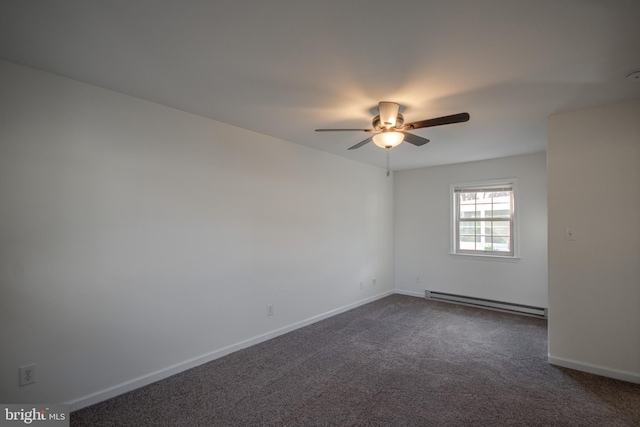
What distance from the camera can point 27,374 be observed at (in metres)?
2.08

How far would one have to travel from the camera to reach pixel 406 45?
1.88 metres

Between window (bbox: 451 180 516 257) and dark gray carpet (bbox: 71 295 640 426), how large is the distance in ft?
5.50

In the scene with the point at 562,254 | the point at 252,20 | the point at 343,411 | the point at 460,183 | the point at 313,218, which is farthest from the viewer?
the point at 460,183

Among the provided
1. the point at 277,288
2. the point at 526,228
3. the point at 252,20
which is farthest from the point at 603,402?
the point at 252,20

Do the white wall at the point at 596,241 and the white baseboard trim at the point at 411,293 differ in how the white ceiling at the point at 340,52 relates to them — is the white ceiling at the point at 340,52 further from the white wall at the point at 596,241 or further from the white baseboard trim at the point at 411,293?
the white baseboard trim at the point at 411,293

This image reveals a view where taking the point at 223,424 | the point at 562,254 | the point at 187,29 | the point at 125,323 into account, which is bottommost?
the point at 223,424

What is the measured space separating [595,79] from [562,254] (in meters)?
1.58

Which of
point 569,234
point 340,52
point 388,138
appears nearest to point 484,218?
point 569,234

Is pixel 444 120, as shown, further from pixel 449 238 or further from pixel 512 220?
pixel 449 238

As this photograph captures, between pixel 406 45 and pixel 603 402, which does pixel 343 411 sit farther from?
pixel 406 45

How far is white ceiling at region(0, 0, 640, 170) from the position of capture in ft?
5.19

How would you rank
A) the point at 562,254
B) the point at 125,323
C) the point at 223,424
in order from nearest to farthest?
the point at 223,424, the point at 125,323, the point at 562,254

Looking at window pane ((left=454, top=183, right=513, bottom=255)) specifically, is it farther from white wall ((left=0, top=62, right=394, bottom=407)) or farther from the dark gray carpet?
white wall ((left=0, top=62, right=394, bottom=407))

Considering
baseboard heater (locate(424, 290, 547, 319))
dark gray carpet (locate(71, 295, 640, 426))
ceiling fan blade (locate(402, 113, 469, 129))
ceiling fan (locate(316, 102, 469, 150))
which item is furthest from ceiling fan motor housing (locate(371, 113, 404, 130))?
baseboard heater (locate(424, 290, 547, 319))
